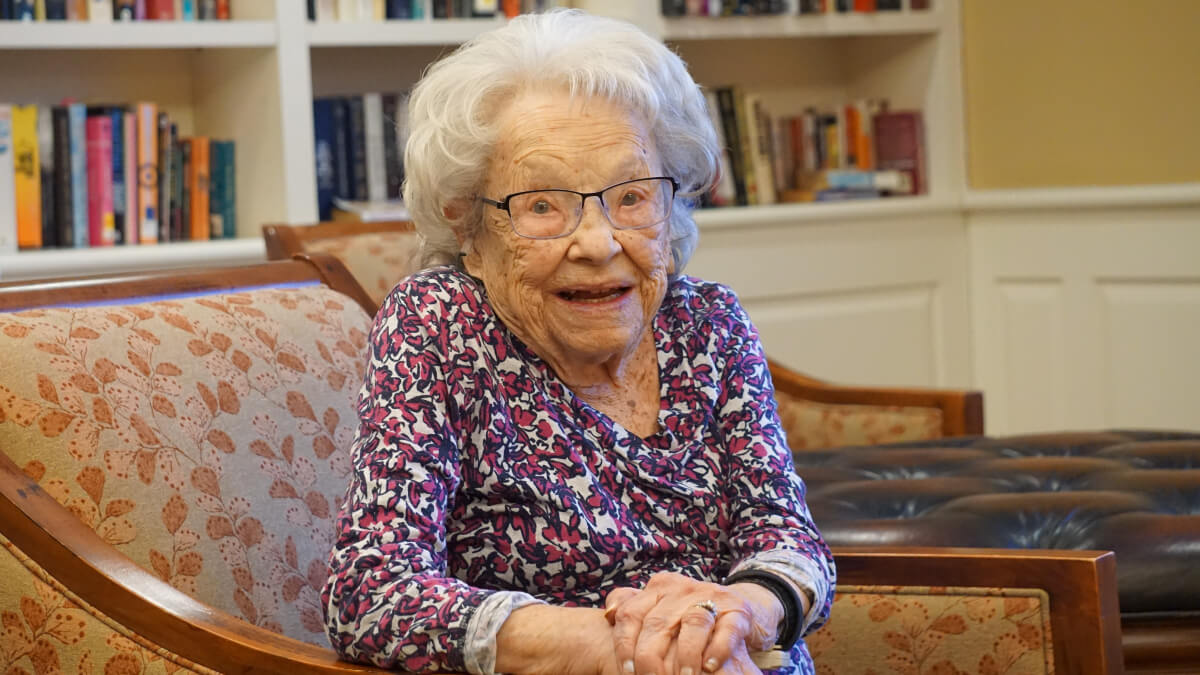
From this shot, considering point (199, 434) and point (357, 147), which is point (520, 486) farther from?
point (357, 147)

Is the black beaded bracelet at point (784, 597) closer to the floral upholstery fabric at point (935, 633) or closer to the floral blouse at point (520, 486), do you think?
the floral blouse at point (520, 486)

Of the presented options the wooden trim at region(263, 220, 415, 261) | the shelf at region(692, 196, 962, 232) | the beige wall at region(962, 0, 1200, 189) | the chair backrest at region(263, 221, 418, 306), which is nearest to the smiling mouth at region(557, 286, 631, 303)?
the wooden trim at region(263, 220, 415, 261)

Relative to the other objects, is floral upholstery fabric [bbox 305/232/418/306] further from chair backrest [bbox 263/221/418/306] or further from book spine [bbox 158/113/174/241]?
book spine [bbox 158/113/174/241]

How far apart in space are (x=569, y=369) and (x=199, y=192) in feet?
6.51

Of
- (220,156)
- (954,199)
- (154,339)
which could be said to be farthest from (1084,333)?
(154,339)

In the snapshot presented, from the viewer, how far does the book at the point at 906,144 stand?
13.0 ft

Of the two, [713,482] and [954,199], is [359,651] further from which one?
[954,199]

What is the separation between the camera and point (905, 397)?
2.52m

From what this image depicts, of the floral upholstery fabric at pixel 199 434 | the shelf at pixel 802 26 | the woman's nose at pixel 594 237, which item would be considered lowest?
the floral upholstery fabric at pixel 199 434

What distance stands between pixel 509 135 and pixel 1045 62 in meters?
2.79

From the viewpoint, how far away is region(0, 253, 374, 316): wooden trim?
148 cm

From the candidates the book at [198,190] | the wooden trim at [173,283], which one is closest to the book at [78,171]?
the book at [198,190]

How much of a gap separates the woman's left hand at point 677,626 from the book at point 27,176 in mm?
2191

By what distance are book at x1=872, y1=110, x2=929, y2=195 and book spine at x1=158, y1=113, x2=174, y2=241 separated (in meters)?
1.98
